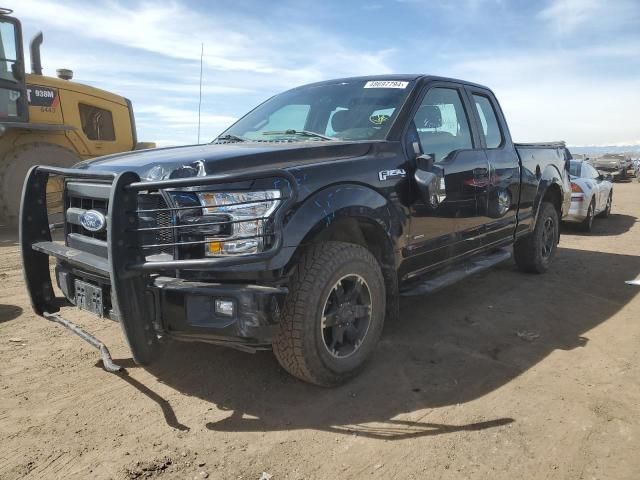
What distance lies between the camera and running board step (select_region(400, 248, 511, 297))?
3.98 metres

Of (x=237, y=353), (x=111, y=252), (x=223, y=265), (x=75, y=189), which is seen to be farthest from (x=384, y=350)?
(x=75, y=189)

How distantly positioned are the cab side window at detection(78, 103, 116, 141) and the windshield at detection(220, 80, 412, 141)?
6.91m

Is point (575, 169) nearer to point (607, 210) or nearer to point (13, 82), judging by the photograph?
point (607, 210)

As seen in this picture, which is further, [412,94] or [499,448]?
[412,94]

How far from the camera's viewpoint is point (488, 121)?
5.17 metres

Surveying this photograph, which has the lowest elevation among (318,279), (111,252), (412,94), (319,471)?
(319,471)

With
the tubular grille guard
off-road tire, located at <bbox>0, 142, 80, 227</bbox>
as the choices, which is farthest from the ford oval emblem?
off-road tire, located at <bbox>0, 142, 80, 227</bbox>

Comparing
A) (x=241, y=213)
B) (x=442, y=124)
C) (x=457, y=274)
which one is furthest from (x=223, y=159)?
(x=457, y=274)

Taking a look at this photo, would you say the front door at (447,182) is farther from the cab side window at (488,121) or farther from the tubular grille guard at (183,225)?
the tubular grille guard at (183,225)

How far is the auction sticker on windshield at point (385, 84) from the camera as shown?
408 cm

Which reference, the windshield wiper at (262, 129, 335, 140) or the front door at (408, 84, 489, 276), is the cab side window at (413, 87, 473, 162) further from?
the windshield wiper at (262, 129, 335, 140)

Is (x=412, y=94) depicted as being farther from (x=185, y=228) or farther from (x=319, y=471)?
(x=319, y=471)

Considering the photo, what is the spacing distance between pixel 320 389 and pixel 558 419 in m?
1.37

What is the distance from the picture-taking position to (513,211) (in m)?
5.38
